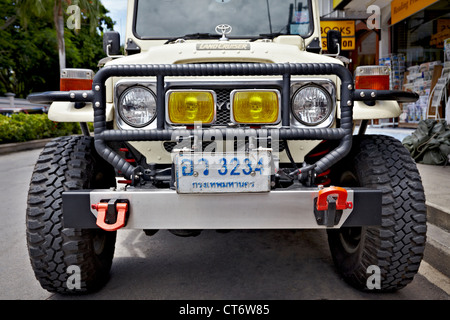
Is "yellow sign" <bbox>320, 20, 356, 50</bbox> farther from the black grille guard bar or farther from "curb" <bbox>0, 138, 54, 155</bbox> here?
"curb" <bbox>0, 138, 54, 155</bbox>

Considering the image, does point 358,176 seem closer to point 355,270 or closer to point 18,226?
point 355,270

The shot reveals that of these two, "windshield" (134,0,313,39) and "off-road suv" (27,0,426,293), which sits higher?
"windshield" (134,0,313,39)

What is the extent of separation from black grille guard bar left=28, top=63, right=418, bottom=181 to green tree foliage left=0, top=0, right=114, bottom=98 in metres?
21.5

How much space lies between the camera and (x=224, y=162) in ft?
7.09

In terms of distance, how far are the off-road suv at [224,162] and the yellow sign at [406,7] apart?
17.9ft

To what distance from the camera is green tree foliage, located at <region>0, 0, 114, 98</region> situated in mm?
23625

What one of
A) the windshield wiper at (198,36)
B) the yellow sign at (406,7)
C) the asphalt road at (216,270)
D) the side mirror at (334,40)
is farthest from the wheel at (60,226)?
the yellow sign at (406,7)

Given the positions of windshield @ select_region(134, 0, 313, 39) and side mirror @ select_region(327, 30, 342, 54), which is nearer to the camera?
windshield @ select_region(134, 0, 313, 39)

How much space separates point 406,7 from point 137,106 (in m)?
6.91

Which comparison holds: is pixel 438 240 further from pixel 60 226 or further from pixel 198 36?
pixel 60 226

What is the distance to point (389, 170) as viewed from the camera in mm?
2557

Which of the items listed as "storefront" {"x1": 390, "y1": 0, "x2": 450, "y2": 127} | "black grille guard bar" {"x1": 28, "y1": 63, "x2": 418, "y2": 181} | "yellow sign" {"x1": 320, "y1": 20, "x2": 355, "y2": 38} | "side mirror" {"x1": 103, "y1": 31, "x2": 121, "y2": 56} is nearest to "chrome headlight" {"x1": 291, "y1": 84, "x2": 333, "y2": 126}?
"black grille guard bar" {"x1": 28, "y1": 63, "x2": 418, "y2": 181}
